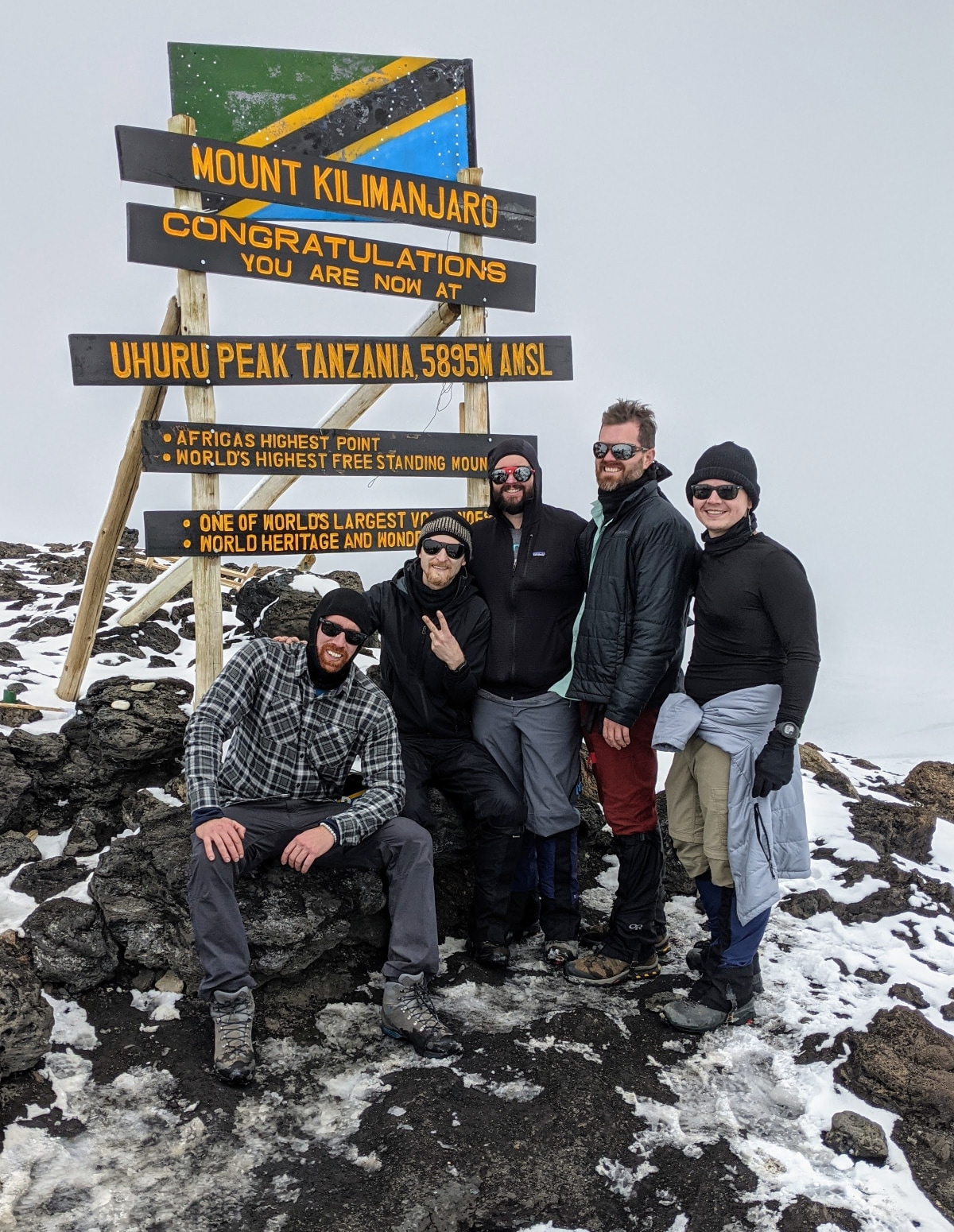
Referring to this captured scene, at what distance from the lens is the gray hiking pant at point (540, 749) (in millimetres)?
5129

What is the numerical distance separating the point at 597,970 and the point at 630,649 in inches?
70.2

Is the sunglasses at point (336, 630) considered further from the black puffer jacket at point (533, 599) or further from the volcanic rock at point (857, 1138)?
the volcanic rock at point (857, 1138)

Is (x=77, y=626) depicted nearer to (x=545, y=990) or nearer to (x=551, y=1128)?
(x=545, y=990)

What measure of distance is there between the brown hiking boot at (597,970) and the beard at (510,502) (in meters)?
2.50

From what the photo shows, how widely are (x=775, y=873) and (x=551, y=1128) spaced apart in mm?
1578

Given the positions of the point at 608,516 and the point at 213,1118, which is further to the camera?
the point at 608,516

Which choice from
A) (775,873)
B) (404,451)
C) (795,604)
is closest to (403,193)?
(404,451)

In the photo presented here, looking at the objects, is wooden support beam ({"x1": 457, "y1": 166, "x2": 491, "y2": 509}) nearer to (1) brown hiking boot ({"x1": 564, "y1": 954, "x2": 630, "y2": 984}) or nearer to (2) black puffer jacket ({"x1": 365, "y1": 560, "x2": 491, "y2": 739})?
(2) black puffer jacket ({"x1": 365, "y1": 560, "x2": 491, "y2": 739})

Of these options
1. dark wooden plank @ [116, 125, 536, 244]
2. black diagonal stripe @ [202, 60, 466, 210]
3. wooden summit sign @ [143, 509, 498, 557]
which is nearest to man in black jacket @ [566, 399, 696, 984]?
wooden summit sign @ [143, 509, 498, 557]

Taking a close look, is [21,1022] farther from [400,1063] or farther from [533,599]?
[533,599]

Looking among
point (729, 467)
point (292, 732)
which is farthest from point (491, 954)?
point (729, 467)

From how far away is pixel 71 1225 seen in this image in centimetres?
320

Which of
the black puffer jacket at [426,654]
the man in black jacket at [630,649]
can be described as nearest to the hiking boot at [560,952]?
the man in black jacket at [630,649]

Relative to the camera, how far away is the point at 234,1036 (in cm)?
411
